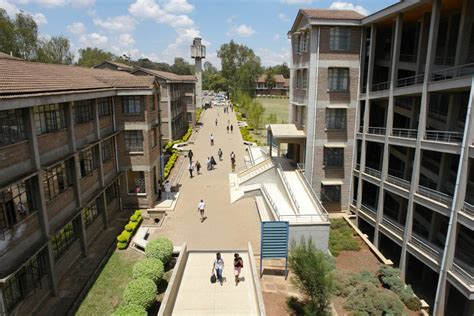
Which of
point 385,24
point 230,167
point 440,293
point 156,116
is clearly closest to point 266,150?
point 230,167

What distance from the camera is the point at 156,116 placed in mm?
29016

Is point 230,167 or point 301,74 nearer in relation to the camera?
point 301,74

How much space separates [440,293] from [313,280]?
7.79m

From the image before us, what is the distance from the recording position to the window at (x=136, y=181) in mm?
26914

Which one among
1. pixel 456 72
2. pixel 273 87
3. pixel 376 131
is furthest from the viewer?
pixel 273 87

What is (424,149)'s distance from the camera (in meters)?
19.3

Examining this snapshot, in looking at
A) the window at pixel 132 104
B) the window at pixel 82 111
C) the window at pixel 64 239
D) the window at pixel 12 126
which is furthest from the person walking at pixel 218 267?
the window at pixel 132 104

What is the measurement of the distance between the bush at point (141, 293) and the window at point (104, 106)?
13012 mm

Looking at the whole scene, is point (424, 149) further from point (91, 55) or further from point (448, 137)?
point (91, 55)

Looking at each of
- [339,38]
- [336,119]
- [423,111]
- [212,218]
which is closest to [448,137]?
[423,111]

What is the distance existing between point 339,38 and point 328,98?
15.0 ft

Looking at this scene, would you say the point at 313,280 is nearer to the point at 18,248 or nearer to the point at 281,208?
the point at 281,208

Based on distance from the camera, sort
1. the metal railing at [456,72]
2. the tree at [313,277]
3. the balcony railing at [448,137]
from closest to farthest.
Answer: the tree at [313,277]
the balcony railing at [448,137]
the metal railing at [456,72]

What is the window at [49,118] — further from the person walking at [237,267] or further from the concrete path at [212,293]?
the person walking at [237,267]
